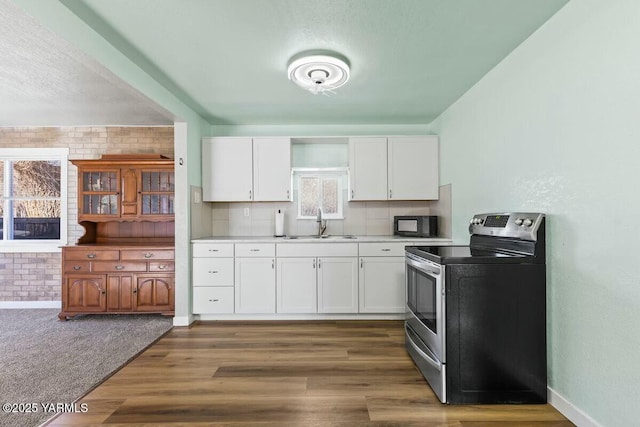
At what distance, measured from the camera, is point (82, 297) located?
3359 mm

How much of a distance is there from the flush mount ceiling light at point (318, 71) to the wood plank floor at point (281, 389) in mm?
2190

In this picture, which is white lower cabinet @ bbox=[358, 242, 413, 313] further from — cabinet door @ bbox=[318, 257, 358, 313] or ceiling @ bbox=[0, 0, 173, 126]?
ceiling @ bbox=[0, 0, 173, 126]

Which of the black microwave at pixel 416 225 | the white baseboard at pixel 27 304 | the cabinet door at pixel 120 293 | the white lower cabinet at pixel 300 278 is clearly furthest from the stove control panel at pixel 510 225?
the white baseboard at pixel 27 304

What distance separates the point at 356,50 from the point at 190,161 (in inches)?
83.3

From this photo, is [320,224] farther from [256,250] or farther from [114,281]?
[114,281]

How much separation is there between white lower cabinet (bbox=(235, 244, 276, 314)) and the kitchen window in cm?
84

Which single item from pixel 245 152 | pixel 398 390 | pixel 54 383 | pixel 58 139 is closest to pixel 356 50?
pixel 245 152

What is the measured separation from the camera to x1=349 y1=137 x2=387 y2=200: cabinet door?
140 inches

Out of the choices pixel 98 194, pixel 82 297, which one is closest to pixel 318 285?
pixel 82 297

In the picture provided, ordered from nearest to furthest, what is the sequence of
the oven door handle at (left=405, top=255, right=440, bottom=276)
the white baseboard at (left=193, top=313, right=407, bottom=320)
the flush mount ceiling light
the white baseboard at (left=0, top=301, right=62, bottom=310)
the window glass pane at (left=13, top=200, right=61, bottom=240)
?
the oven door handle at (left=405, top=255, right=440, bottom=276) < the flush mount ceiling light < the white baseboard at (left=193, top=313, right=407, bottom=320) < the white baseboard at (left=0, top=301, right=62, bottom=310) < the window glass pane at (left=13, top=200, right=61, bottom=240)

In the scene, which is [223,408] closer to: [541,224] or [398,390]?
[398,390]

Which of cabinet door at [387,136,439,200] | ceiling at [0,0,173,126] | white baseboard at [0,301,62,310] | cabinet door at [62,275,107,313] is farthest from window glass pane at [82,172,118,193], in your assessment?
cabinet door at [387,136,439,200]

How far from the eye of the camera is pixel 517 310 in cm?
181

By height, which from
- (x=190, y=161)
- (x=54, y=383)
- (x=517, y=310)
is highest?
(x=190, y=161)
